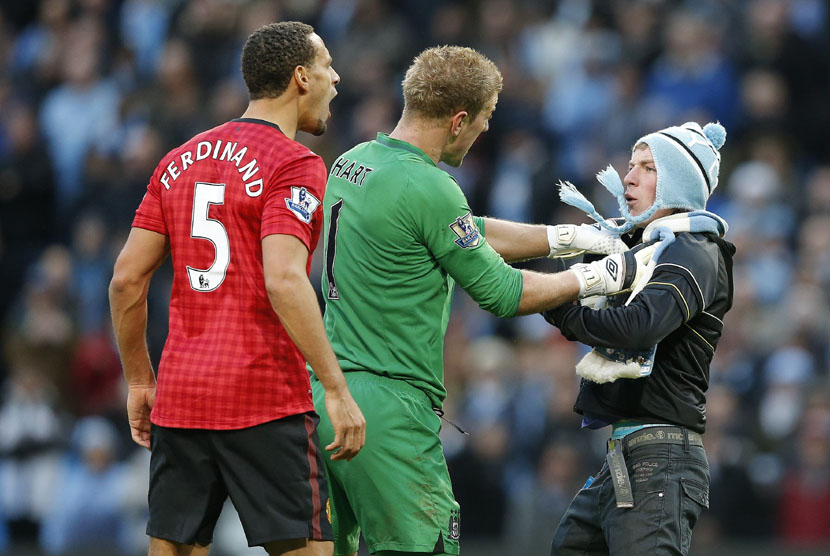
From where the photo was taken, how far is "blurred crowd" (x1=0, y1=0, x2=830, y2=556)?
877 cm

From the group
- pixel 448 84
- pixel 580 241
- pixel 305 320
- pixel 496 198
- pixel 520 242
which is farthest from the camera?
pixel 496 198

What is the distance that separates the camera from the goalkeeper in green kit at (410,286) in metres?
4.38

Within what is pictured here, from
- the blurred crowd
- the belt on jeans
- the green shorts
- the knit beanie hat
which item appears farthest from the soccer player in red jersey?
the blurred crowd

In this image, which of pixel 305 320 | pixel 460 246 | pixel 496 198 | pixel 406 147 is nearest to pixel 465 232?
pixel 460 246

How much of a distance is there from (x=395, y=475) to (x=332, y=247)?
878 mm

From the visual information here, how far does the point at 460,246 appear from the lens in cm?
436

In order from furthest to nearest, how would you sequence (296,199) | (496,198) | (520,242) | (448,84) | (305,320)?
(496,198), (520,242), (448,84), (296,199), (305,320)

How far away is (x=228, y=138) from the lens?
4.17 m

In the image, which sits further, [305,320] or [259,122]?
[259,122]

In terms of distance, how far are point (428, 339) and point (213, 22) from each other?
8.65 metres

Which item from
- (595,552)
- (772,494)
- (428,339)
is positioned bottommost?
(772,494)

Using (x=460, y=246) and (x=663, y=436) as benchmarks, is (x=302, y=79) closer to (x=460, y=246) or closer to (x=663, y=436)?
(x=460, y=246)

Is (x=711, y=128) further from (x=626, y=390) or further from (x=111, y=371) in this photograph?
(x=111, y=371)

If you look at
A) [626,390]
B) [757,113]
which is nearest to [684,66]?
[757,113]
